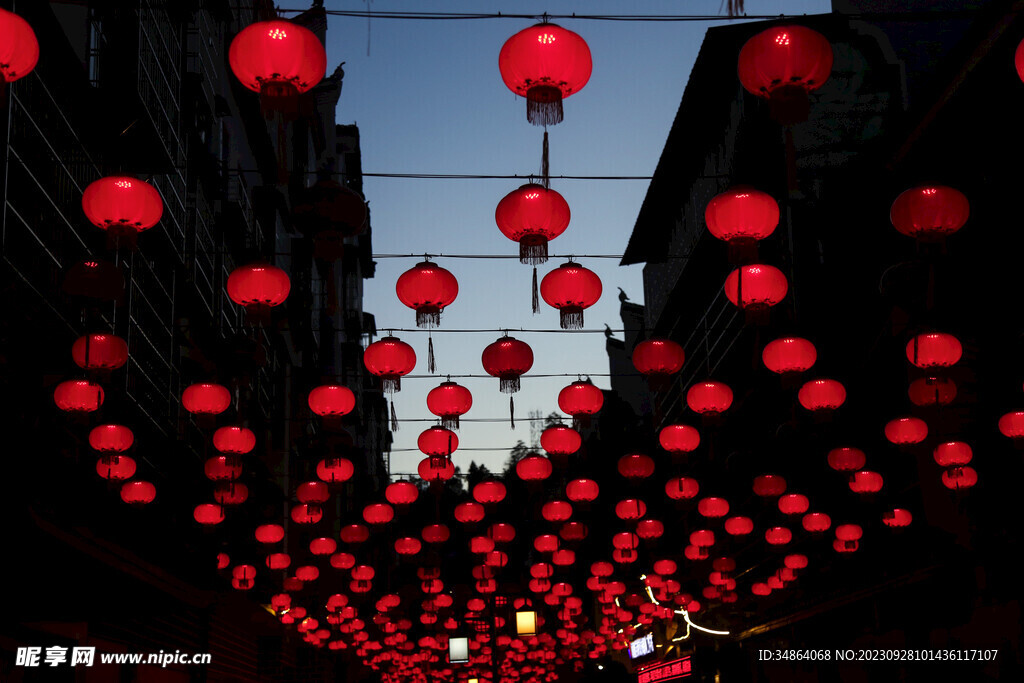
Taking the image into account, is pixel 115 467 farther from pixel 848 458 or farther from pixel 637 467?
pixel 848 458

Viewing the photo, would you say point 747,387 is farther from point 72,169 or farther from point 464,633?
point 464,633

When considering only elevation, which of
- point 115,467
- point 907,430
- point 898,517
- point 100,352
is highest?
point 100,352

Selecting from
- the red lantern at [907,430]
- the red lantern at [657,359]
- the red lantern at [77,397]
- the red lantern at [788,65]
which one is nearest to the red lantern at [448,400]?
the red lantern at [657,359]

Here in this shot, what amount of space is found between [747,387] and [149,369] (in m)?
12.9

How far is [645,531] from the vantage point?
68.1ft

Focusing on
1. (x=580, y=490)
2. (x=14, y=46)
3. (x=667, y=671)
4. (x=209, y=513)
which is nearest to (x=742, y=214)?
(x=14, y=46)

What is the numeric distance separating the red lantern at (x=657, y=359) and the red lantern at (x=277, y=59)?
6.51m

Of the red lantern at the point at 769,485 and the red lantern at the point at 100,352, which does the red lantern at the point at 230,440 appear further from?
the red lantern at the point at 769,485

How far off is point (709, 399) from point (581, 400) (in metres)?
1.65

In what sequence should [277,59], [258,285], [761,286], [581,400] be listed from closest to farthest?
1. [277,59]
2. [761,286]
3. [258,285]
4. [581,400]

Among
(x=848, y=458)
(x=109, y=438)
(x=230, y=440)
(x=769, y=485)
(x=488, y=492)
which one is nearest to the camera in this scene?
(x=109, y=438)

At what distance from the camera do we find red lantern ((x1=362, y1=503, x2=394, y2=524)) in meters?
19.4

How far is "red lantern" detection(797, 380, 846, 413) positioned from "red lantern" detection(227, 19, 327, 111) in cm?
820

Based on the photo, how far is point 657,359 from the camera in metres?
12.8
